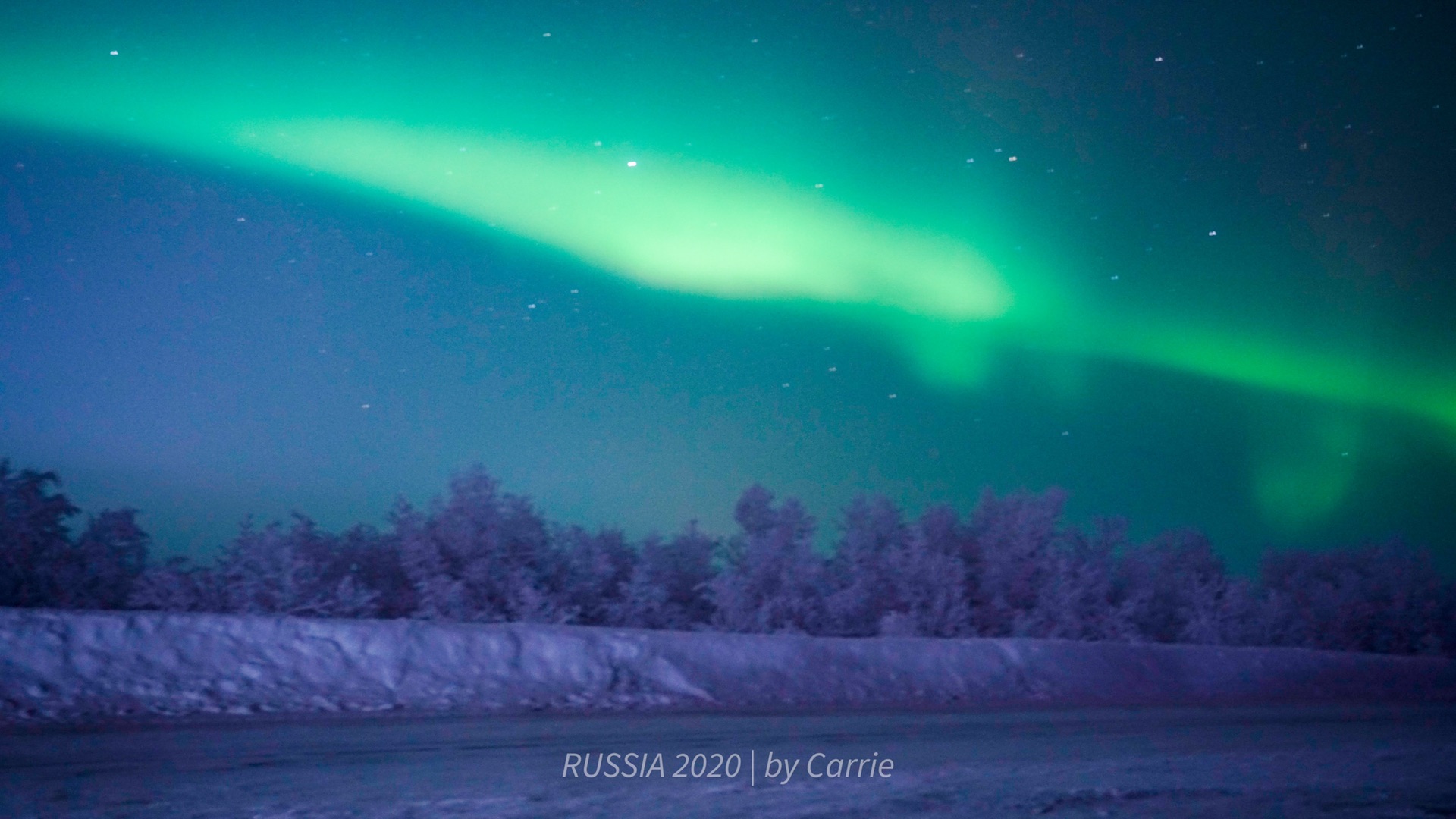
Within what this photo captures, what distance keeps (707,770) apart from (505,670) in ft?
12.9

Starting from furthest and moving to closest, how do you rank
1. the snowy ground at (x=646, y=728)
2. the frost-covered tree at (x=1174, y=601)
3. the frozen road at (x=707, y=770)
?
the frost-covered tree at (x=1174, y=601), the snowy ground at (x=646, y=728), the frozen road at (x=707, y=770)

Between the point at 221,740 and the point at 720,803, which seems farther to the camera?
the point at 221,740

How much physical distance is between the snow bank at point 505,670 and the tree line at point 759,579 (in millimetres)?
3042

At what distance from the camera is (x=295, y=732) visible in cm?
800

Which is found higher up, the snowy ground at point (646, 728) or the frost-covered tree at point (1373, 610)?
the snowy ground at point (646, 728)

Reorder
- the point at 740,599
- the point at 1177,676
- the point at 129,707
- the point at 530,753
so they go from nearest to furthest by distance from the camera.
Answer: the point at 530,753
the point at 129,707
the point at 1177,676
the point at 740,599

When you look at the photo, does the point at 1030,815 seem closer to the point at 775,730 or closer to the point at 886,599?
the point at 775,730

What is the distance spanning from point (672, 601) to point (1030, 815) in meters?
11.6

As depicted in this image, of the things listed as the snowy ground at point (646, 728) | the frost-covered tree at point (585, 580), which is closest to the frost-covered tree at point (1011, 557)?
the snowy ground at point (646, 728)

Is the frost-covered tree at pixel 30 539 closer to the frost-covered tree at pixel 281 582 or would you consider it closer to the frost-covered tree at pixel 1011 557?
the frost-covered tree at pixel 281 582

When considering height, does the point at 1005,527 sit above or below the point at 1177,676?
above

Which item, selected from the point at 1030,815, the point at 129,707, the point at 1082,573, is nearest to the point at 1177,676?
the point at 1082,573

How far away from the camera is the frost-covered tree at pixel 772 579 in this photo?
54.4ft

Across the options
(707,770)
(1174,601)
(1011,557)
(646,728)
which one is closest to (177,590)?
(646,728)
